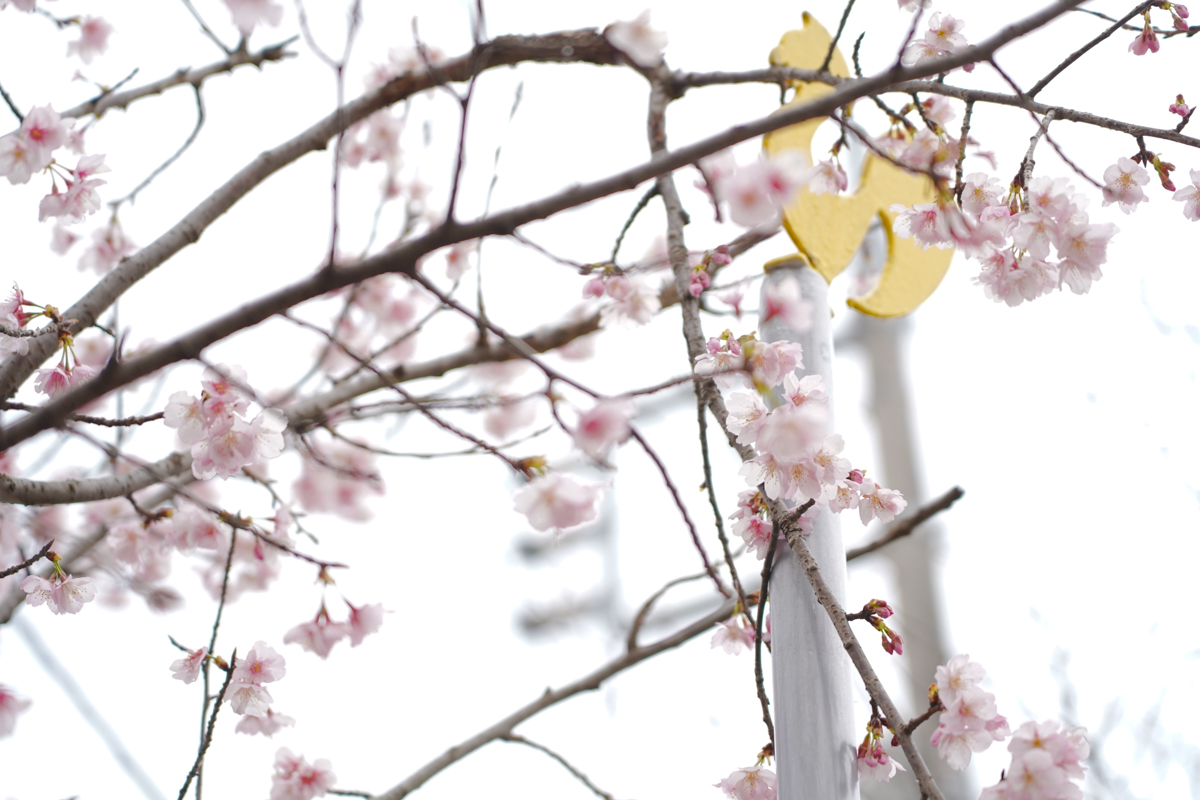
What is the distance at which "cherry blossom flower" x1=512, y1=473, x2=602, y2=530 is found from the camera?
2.39 feet

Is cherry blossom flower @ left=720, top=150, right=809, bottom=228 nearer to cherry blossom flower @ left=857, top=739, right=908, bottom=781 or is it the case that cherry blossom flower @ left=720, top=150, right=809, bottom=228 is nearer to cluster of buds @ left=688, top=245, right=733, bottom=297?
cluster of buds @ left=688, top=245, right=733, bottom=297

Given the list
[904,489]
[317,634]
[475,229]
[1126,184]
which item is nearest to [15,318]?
[317,634]

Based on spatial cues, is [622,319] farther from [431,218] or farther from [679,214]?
[431,218]

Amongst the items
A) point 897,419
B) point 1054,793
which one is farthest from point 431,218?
point 897,419

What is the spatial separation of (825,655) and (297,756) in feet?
3.08

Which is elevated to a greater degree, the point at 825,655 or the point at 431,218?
the point at 431,218

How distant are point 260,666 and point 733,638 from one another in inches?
23.5

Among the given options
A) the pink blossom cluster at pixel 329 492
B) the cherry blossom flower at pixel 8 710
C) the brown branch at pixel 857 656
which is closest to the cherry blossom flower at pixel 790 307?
the brown branch at pixel 857 656

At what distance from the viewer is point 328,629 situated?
1.18m

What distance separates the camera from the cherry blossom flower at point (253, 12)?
97 cm

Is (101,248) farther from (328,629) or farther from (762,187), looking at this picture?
(762,187)

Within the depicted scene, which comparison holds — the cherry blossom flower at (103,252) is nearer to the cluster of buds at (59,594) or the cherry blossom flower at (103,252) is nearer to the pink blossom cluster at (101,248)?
the pink blossom cluster at (101,248)

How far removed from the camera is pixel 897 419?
5328 millimetres

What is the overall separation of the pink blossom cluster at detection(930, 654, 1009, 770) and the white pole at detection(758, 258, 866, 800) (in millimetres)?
75
